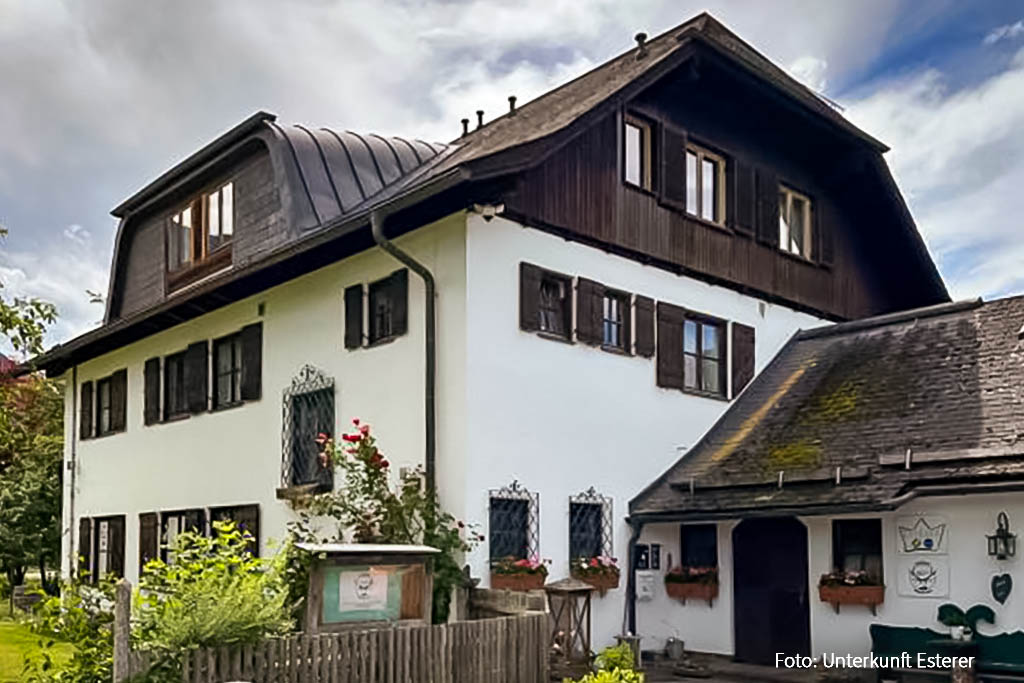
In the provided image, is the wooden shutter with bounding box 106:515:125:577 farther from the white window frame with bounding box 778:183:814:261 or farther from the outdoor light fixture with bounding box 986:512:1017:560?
the outdoor light fixture with bounding box 986:512:1017:560

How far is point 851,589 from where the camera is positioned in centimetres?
1157

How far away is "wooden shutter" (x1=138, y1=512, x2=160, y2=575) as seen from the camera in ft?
53.7

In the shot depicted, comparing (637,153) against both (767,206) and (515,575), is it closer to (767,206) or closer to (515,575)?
(767,206)

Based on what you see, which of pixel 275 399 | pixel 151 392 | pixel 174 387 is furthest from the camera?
pixel 151 392

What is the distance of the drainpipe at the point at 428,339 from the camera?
37.3 feet

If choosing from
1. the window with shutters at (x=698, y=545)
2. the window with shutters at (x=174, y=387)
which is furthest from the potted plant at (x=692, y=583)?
the window with shutters at (x=174, y=387)

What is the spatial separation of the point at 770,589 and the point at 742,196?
18.1ft

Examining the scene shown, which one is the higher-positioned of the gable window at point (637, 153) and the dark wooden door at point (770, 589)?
the gable window at point (637, 153)

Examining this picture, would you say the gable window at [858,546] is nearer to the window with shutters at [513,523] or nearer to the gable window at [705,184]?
the window with shutters at [513,523]

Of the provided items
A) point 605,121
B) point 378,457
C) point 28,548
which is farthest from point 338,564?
point 28,548

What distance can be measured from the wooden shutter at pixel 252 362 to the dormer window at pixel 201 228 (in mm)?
1755

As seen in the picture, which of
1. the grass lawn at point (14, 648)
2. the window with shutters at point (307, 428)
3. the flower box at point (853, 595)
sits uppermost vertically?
the window with shutters at point (307, 428)

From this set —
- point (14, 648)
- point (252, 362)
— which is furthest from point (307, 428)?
point (14, 648)

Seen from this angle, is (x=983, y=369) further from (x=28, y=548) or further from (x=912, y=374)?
(x=28, y=548)
